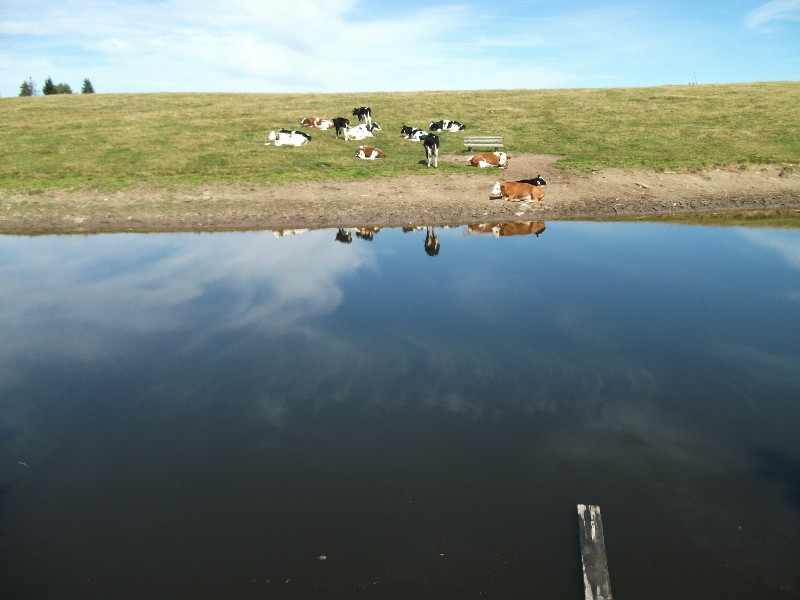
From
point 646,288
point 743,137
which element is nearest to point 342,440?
point 646,288

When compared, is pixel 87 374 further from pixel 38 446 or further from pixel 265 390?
pixel 265 390

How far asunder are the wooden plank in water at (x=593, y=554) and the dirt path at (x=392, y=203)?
49.2 ft

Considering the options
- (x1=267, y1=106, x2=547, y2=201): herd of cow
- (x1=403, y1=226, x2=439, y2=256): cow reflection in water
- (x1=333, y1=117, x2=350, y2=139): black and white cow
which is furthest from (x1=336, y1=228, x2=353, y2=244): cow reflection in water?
(x1=333, y1=117, x2=350, y2=139): black and white cow

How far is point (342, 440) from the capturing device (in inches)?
302

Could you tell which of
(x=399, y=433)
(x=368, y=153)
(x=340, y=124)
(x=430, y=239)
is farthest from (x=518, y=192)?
(x=399, y=433)

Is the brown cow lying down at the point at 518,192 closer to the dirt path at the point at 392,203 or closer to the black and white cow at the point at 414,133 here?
the dirt path at the point at 392,203

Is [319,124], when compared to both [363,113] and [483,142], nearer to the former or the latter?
[363,113]

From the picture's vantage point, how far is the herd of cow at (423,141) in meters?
21.6

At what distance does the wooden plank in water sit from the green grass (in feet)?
66.2

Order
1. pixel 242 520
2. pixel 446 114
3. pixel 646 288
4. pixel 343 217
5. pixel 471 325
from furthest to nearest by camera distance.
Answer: pixel 446 114
pixel 343 217
pixel 646 288
pixel 471 325
pixel 242 520

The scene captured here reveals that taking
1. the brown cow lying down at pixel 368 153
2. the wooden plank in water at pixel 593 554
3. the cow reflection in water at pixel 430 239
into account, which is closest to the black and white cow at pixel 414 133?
the brown cow lying down at pixel 368 153

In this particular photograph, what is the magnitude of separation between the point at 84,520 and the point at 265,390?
125 inches

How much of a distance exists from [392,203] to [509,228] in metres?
4.50

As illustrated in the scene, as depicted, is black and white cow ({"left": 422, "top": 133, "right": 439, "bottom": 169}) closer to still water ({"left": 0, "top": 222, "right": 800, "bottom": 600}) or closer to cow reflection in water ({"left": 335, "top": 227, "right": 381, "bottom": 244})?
cow reflection in water ({"left": 335, "top": 227, "right": 381, "bottom": 244})
